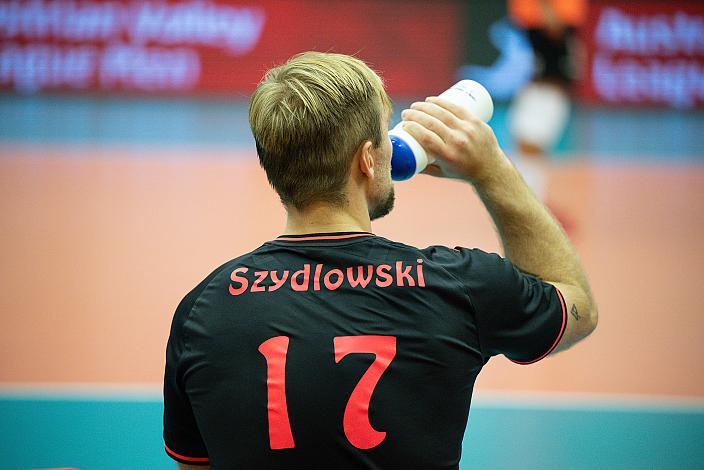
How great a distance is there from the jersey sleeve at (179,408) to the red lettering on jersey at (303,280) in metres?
0.17

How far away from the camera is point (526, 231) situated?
5.60 feet

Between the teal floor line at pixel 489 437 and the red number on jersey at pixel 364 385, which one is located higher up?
the red number on jersey at pixel 364 385

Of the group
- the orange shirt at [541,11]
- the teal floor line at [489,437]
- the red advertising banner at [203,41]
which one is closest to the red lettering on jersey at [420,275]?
the teal floor line at [489,437]

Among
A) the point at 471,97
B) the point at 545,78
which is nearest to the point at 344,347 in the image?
the point at 471,97

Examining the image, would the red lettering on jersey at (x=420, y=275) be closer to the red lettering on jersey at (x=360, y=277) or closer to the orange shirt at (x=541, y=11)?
the red lettering on jersey at (x=360, y=277)

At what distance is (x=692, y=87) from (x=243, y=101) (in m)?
5.88

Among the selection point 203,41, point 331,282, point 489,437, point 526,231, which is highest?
point 203,41

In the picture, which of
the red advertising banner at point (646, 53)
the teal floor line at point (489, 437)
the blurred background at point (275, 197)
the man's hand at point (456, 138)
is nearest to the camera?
the man's hand at point (456, 138)

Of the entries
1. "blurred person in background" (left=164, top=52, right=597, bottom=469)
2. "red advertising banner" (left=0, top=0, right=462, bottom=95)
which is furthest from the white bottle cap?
"red advertising banner" (left=0, top=0, right=462, bottom=95)

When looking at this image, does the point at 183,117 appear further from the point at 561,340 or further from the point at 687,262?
the point at 561,340

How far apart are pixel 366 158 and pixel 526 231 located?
0.37m

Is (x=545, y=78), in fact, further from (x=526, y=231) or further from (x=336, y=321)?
(x=336, y=321)

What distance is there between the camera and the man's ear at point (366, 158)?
1.54 m

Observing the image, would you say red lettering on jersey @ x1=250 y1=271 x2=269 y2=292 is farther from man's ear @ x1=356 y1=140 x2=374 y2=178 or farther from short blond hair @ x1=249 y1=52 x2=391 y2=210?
man's ear @ x1=356 y1=140 x2=374 y2=178
